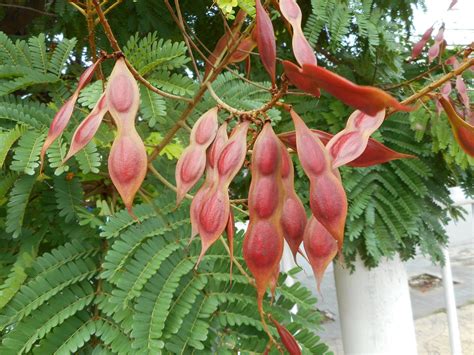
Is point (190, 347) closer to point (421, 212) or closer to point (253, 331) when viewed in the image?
point (253, 331)

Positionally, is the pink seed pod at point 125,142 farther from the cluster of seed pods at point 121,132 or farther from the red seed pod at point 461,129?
the red seed pod at point 461,129

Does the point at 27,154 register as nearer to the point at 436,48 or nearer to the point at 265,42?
the point at 265,42

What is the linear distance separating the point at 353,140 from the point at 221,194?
0.25 ft

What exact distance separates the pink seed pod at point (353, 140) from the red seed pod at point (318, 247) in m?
0.04

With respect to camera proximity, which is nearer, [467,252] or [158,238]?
[158,238]

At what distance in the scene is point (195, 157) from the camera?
296 mm

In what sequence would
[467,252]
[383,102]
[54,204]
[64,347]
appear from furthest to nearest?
1. [467,252]
2. [54,204]
3. [64,347]
4. [383,102]

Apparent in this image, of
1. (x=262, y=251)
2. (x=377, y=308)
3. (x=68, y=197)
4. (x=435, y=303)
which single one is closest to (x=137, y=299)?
(x=68, y=197)

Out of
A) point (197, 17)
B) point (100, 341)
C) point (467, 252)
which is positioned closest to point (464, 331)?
point (467, 252)

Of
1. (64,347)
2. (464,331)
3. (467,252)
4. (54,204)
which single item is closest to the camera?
(64,347)

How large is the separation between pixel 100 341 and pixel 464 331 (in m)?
2.35

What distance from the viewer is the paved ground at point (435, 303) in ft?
7.47

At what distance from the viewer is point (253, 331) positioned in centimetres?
52

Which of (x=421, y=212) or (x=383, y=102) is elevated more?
(x=421, y=212)
